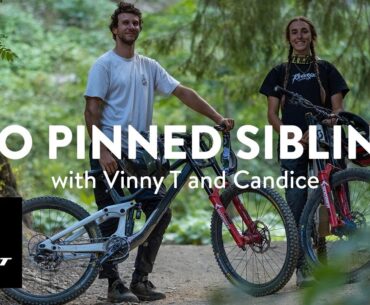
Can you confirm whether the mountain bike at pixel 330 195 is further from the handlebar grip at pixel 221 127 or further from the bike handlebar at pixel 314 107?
the handlebar grip at pixel 221 127

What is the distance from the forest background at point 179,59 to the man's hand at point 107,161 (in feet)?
13.0

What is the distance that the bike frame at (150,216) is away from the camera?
4.60 m

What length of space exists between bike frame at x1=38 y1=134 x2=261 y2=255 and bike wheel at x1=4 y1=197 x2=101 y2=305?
3cm

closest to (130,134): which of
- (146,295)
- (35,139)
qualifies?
(146,295)

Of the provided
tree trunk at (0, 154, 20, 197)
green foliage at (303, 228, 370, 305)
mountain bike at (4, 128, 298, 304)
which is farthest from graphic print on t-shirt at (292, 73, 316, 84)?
green foliage at (303, 228, 370, 305)

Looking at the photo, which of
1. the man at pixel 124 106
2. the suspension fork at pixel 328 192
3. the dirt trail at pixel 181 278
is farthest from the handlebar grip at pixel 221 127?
the dirt trail at pixel 181 278

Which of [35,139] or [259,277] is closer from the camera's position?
[259,277]

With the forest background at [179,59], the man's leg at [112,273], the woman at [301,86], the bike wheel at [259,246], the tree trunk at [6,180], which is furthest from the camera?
the forest background at [179,59]

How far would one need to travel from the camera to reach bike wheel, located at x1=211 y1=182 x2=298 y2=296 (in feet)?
14.6

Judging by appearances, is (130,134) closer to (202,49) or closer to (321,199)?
(321,199)

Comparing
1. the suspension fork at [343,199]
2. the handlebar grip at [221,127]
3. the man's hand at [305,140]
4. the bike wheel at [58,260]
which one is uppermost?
the handlebar grip at [221,127]

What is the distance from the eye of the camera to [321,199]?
4.69m

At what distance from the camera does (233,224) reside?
4652 millimetres

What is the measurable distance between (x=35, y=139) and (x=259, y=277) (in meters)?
10.7
